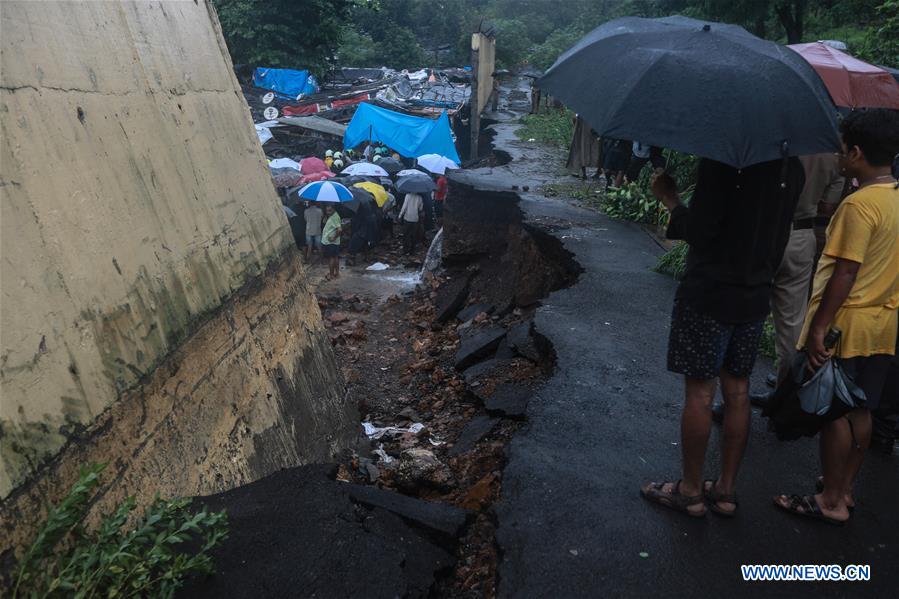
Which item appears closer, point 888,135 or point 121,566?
point 121,566

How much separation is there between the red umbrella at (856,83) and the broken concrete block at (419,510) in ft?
17.2

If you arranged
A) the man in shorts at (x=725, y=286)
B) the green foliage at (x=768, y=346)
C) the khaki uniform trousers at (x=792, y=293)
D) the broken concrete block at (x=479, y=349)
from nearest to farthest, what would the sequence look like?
1. the man in shorts at (x=725, y=286)
2. the khaki uniform trousers at (x=792, y=293)
3. the green foliage at (x=768, y=346)
4. the broken concrete block at (x=479, y=349)

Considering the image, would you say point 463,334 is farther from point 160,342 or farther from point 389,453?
point 160,342

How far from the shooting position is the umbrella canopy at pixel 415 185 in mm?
14102

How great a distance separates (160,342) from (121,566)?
1.20 meters

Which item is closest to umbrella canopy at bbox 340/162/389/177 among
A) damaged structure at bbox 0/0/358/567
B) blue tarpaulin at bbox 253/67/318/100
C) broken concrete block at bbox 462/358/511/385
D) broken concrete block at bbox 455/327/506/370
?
blue tarpaulin at bbox 253/67/318/100

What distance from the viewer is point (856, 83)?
6.19 meters

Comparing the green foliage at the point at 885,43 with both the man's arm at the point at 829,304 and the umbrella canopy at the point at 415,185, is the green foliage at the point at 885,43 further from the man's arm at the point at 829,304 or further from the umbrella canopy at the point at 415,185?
the man's arm at the point at 829,304

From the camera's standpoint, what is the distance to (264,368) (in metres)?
4.13

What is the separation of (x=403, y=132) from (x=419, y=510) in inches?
707

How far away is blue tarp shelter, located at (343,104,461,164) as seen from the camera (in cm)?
1986

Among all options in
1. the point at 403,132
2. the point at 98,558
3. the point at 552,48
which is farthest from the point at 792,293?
the point at 552,48

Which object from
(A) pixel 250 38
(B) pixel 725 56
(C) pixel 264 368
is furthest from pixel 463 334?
(A) pixel 250 38

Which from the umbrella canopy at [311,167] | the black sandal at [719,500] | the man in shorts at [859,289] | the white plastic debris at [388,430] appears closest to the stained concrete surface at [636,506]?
the black sandal at [719,500]
